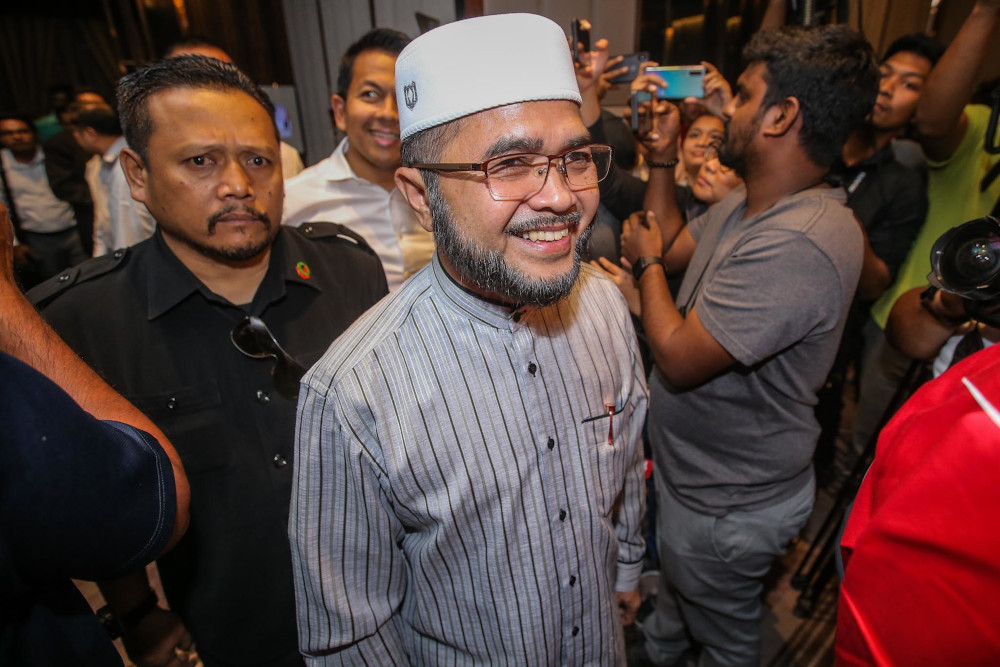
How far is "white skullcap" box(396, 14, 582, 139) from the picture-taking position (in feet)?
3.25

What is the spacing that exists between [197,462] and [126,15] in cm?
689

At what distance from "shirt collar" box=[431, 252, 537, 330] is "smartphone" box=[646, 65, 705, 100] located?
1.89m

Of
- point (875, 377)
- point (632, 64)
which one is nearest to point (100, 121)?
point (632, 64)

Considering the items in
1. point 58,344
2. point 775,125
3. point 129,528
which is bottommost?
point 129,528

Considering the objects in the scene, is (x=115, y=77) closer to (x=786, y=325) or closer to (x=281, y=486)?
(x=281, y=486)

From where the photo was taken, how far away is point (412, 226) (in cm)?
255

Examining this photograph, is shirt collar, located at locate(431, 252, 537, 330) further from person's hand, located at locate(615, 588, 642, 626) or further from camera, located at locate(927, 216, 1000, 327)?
camera, located at locate(927, 216, 1000, 327)

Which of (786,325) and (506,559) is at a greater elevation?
(786,325)

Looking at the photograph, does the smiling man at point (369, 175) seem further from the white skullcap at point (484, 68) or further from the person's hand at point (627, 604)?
the person's hand at point (627, 604)

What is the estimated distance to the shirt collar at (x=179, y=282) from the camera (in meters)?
1.32

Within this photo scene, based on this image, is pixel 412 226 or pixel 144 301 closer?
pixel 144 301

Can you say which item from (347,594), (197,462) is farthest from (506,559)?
(197,462)

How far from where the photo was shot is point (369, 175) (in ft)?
7.97

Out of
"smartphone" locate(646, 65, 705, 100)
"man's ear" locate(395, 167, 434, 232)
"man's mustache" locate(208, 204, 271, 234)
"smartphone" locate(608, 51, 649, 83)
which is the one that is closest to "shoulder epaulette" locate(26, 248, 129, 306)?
"man's mustache" locate(208, 204, 271, 234)
